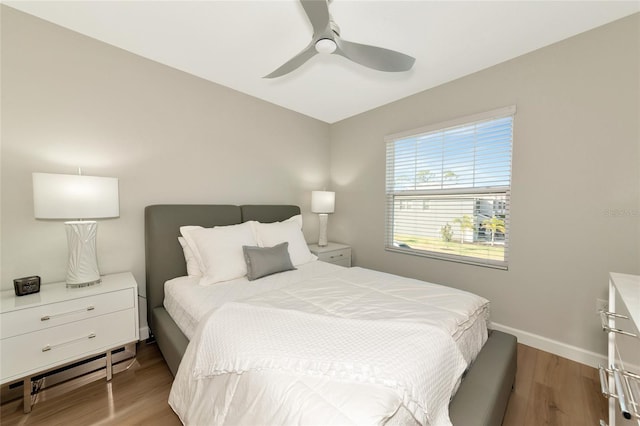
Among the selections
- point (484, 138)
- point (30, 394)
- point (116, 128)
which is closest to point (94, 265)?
point (30, 394)

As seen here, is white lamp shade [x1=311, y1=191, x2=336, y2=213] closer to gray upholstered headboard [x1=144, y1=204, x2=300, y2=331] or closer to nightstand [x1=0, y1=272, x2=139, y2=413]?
gray upholstered headboard [x1=144, y1=204, x2=300, y2=331]

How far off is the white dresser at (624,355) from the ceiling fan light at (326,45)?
6.22 ft

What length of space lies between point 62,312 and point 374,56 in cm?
260

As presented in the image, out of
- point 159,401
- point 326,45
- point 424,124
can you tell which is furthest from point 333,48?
point 159,401

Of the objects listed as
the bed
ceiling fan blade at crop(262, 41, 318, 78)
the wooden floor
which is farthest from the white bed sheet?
ceiling fan blade at crop(262, 41, 318, 78)

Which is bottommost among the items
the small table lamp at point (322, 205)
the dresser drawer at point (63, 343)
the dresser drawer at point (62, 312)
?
the dresser drawer at point (63, 343)

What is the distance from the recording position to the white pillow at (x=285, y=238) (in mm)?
2451

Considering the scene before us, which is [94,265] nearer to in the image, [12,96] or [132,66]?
[12,96]

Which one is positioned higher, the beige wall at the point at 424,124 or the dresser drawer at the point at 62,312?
the beige wall at the point at 424,124

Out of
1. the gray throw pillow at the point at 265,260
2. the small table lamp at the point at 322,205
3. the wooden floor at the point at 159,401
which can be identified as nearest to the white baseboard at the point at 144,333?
the wooden floor at the point at 159,401

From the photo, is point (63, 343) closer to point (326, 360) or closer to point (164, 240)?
point (164, 240)

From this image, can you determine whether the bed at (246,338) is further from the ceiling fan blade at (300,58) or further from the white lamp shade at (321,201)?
the ceiling fan blade at (300,58)

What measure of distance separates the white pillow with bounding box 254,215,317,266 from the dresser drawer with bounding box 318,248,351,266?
1.59 ft

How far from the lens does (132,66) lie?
7.06 feet
